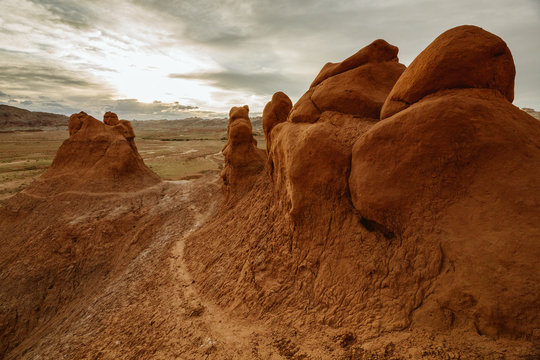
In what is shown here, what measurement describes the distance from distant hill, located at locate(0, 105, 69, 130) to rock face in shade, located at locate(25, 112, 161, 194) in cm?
15813

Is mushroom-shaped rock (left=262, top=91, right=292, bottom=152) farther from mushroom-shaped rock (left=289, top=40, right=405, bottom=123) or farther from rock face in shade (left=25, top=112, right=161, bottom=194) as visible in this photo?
rock face in shade (left=25, top=112, right=161, bottom=194)

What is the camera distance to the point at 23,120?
469 ft

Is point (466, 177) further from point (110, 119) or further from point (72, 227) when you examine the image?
point (110, 119)

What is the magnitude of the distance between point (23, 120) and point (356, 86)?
19732 centimetres

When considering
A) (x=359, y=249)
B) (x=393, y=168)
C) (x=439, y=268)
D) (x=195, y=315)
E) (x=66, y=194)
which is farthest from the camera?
(x=66, y=194)

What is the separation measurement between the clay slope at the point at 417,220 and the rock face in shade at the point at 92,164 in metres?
15.5

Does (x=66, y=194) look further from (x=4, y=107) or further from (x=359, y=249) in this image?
(x=4, y=107)

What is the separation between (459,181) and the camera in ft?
15.2

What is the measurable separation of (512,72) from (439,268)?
4396 mm

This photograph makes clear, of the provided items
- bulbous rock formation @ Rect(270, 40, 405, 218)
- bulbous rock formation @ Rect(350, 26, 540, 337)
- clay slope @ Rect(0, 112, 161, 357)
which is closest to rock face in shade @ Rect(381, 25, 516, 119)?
bulbous rock formation @ Rect(350, 26, 540, 337)

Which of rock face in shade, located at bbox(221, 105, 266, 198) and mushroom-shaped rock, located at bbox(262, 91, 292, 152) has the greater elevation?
mushroom-shaped rock, located at bbox(262, 91, 292, 152)

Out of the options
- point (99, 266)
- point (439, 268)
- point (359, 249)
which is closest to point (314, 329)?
point (359, 249)

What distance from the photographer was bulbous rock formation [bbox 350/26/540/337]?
3.74 m

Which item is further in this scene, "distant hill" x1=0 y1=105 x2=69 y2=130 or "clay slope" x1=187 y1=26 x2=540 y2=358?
"distant hill" x1=0 y1=105 x2=69 y2=130
